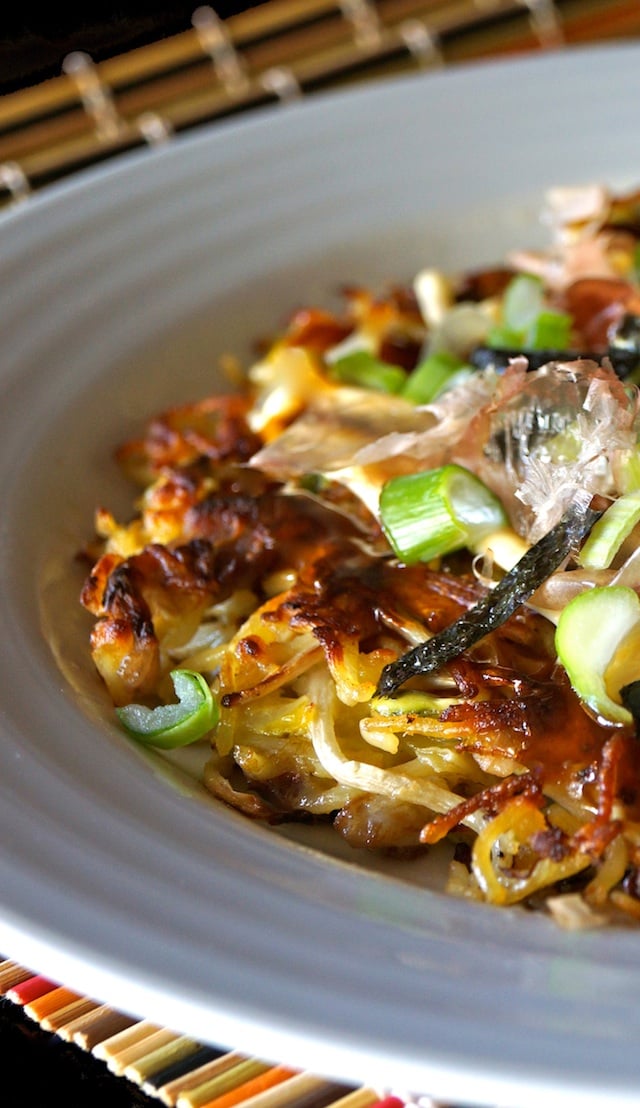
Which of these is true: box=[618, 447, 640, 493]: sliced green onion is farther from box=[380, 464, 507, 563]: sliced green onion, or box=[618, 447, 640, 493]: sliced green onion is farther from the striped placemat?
the striped placemat

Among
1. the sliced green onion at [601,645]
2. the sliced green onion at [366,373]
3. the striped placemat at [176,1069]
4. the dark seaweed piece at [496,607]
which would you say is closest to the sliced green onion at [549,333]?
the sliced green onion at [366,373]

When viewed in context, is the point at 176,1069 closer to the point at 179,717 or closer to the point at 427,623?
the point at 179,717

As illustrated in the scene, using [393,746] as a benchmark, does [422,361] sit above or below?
above

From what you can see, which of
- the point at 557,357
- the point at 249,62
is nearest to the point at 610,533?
the point at 557,357

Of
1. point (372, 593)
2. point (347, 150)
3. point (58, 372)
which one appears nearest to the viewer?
point (372, 593)

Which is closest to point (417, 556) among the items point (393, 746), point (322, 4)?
point (393, 746)

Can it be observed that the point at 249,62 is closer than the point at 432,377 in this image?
No

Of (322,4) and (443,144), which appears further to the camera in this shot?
(322,4)

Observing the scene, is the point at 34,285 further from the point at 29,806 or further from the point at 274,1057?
the point at 274,1057
